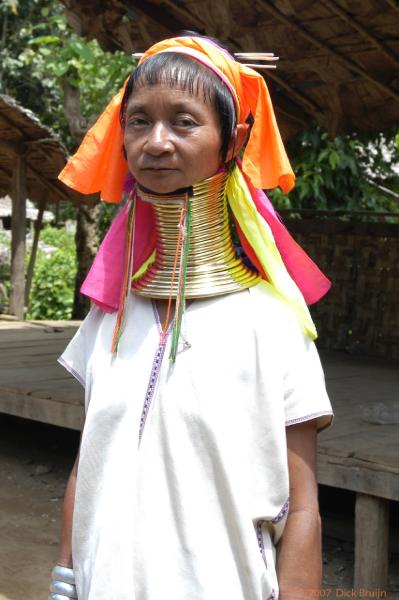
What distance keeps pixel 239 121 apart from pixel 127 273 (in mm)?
380

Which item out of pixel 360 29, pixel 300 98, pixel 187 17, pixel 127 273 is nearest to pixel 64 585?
pixel 127 273

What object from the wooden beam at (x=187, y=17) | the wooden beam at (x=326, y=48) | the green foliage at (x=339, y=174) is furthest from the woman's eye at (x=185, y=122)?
the green foliage at (x=339, y=174)

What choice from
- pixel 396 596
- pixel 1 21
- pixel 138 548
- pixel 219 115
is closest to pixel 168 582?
pixel 138 548

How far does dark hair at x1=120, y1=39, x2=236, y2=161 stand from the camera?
5.25 feet

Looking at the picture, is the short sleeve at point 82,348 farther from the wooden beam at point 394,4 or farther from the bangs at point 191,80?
the wooden beam at point 394,4

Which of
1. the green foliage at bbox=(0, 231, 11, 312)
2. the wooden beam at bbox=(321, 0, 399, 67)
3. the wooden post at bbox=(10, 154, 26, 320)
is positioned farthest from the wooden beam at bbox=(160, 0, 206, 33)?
the green foliage at bbox=(0, 231, 11, 312)

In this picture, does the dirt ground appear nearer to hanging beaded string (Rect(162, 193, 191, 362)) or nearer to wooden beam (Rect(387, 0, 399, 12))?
hanging beaded string (Rect(162, 193, 191, 362))

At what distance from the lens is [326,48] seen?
5035 mm

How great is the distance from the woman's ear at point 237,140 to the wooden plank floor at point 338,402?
1724 millimetres

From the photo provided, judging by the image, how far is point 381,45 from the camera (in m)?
4.80

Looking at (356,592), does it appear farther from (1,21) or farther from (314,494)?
(1,21)

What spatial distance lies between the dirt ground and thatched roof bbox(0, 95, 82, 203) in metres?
3.33

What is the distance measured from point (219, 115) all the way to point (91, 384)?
22.9 inches

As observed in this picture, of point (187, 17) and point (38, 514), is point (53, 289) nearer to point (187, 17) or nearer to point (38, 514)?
point (187, 17)
